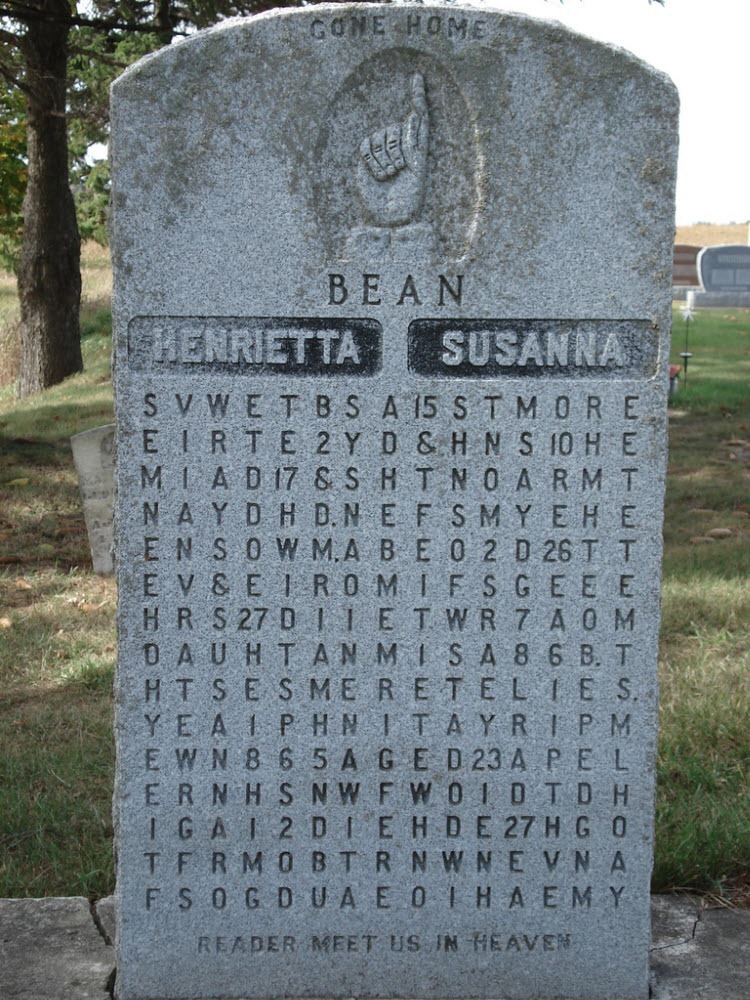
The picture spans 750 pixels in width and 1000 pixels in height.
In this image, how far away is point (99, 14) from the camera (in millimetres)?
14359

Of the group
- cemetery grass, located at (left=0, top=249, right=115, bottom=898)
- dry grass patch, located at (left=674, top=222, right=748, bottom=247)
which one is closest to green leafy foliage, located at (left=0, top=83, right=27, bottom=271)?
cemetery grass, located at (left=0, top=249, right=115, bottom=898)

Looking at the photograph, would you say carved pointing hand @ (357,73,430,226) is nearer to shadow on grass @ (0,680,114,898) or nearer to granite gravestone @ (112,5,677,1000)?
granite gravestone @ (112,5,677,1000)

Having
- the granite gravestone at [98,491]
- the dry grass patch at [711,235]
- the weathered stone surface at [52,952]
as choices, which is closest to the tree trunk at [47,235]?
the granite gravestone at [98,491]

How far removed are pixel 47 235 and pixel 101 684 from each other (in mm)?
8853

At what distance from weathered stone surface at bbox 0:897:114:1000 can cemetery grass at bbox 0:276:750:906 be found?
0.24m

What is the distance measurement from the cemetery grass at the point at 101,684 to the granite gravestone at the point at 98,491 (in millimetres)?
150

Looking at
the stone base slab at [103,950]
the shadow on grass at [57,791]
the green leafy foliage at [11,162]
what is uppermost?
the green leafy foliage at [11,162]

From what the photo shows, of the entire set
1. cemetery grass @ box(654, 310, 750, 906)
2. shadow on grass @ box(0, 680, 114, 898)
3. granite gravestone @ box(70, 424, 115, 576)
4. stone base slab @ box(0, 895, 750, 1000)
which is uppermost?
granite gravestone @ box(70, 424, 115, 576)

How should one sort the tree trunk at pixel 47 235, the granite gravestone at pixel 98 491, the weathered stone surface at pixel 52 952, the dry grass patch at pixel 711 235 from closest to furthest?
the weathered stone surface at pixel 52 952 → the granite gravestone at pixel 98 491 → the tree trunk at pixel 47 235 → the dry grass patch at pixel 711 235

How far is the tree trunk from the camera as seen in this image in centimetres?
1255

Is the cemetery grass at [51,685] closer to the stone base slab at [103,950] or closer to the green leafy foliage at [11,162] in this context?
the stone base slab at [103,950]

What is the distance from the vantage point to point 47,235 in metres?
13.0

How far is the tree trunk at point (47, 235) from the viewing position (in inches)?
494

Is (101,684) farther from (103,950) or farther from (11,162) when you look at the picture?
(11,162)
